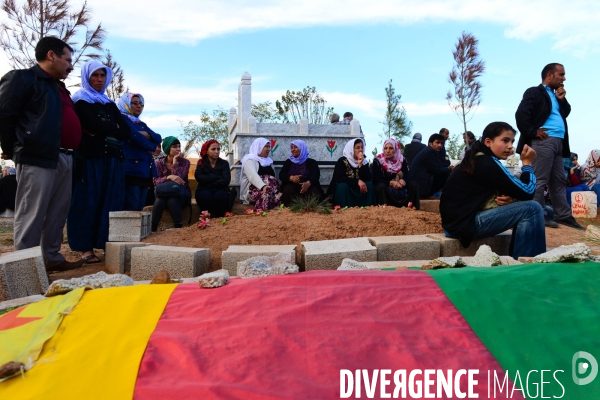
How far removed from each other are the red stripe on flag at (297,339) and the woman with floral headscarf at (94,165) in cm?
309

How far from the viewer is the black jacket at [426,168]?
776 cm

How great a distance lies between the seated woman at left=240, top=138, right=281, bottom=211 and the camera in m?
7.07

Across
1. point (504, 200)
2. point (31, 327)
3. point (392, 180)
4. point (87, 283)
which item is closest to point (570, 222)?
point (392, 180)

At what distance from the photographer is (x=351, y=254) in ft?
12.8

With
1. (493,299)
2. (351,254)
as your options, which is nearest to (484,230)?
(351,254)

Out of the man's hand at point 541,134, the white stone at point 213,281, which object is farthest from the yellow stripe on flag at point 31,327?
the man's hand at point 541,134

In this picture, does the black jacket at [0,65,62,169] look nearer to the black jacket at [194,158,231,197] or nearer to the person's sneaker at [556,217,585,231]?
the black jacket at [194,158,231,197]

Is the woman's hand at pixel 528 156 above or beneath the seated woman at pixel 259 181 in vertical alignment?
above

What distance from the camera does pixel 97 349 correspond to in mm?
1839

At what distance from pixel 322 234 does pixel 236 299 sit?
9.17 feet

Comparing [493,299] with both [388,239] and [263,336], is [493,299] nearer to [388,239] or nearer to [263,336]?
[263,336]

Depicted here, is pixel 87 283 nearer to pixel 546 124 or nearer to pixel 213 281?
pixel 213 281

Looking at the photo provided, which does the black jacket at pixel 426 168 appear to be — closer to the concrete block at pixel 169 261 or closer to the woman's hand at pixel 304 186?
the woman's hand at pixel 304 186

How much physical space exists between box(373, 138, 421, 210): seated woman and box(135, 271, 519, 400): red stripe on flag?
183 inches
